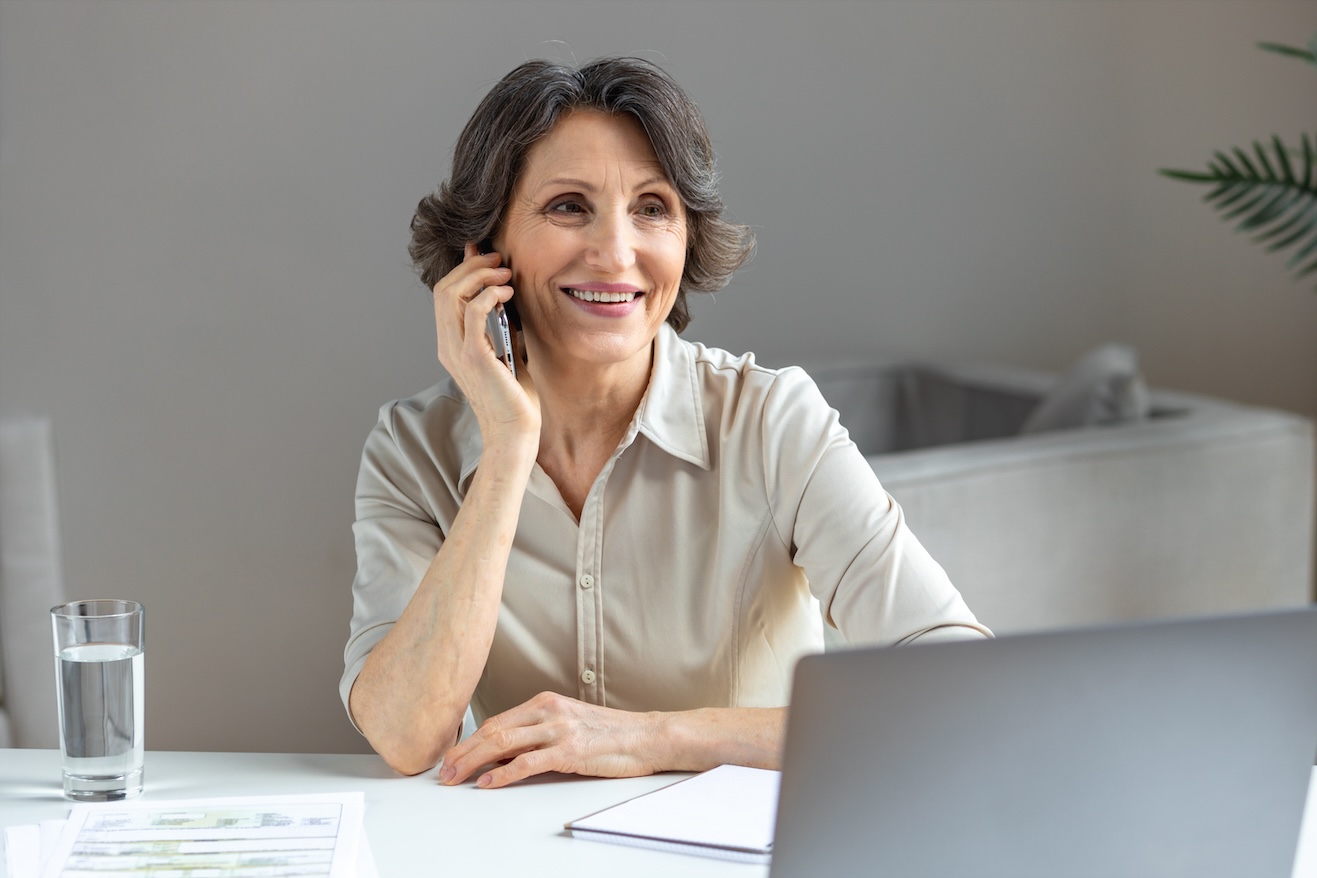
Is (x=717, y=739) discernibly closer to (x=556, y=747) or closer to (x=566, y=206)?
(x=556, y=747)

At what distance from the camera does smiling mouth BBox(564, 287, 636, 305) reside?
4.56ft

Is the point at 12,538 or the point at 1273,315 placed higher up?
the point at 1273,315

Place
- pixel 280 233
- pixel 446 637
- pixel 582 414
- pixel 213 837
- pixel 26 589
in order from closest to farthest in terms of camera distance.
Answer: pixel 213 837, pixel 446 637, pixel 582 414, pixel 26 589, pixel 280 233

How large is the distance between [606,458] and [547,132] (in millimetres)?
377

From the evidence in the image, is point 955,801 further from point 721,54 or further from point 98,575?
point 721,54

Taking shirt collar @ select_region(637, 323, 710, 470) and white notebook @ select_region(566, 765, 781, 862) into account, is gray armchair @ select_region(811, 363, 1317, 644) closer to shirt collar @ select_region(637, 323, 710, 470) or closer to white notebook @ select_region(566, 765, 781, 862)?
shirt collar @ select_region(637, 323, 710, 470)

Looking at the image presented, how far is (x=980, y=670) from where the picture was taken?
654mm

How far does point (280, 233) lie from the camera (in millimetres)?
2838

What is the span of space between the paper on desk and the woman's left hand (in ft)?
0.37

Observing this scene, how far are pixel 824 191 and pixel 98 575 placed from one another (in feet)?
7.31

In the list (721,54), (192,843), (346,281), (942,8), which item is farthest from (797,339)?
(192,843)

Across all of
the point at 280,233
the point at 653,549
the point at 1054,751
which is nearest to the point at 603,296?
the point at 653,549

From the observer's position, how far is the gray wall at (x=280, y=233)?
2.69 metres

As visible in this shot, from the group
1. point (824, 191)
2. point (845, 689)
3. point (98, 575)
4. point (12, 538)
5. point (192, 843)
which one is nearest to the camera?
point (845, 689)
